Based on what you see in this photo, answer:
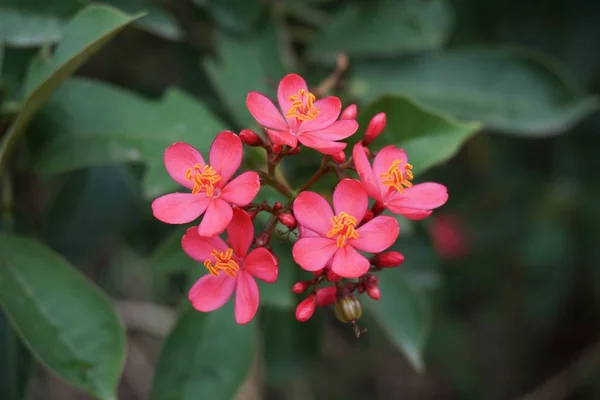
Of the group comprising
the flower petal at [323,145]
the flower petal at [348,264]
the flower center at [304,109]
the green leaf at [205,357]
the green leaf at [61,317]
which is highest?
the flower center at [304,109]

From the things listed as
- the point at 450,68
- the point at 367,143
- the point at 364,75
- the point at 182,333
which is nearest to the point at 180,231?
the point at 182,333

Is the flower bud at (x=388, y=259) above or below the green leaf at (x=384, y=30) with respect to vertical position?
below

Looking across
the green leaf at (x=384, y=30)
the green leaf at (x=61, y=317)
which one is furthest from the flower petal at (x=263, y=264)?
the green leaf at (x=384, y=30)

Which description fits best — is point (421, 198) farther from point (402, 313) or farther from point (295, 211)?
point (402, 313)

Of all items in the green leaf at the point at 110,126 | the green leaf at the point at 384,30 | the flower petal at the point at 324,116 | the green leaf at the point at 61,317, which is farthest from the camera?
the green leaf at the point at 384,30

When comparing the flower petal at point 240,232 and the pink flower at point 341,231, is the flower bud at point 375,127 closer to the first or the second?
the pink flower at point 341,231

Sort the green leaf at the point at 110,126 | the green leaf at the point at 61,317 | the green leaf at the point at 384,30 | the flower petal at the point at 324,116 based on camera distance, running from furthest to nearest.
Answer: the green leaf at the point at 384,30
the green leaf at the point at 110,126
the green leaf at the point at 61,317
the flower petal at the point at 324,116

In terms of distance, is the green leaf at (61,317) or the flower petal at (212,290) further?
the green leaf at (61,317)

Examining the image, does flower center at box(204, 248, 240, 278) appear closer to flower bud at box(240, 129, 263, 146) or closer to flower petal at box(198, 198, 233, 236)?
flower petal at box(198, 198, 233, 236)

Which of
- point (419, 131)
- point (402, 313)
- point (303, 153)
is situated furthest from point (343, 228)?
point (402, 313)
